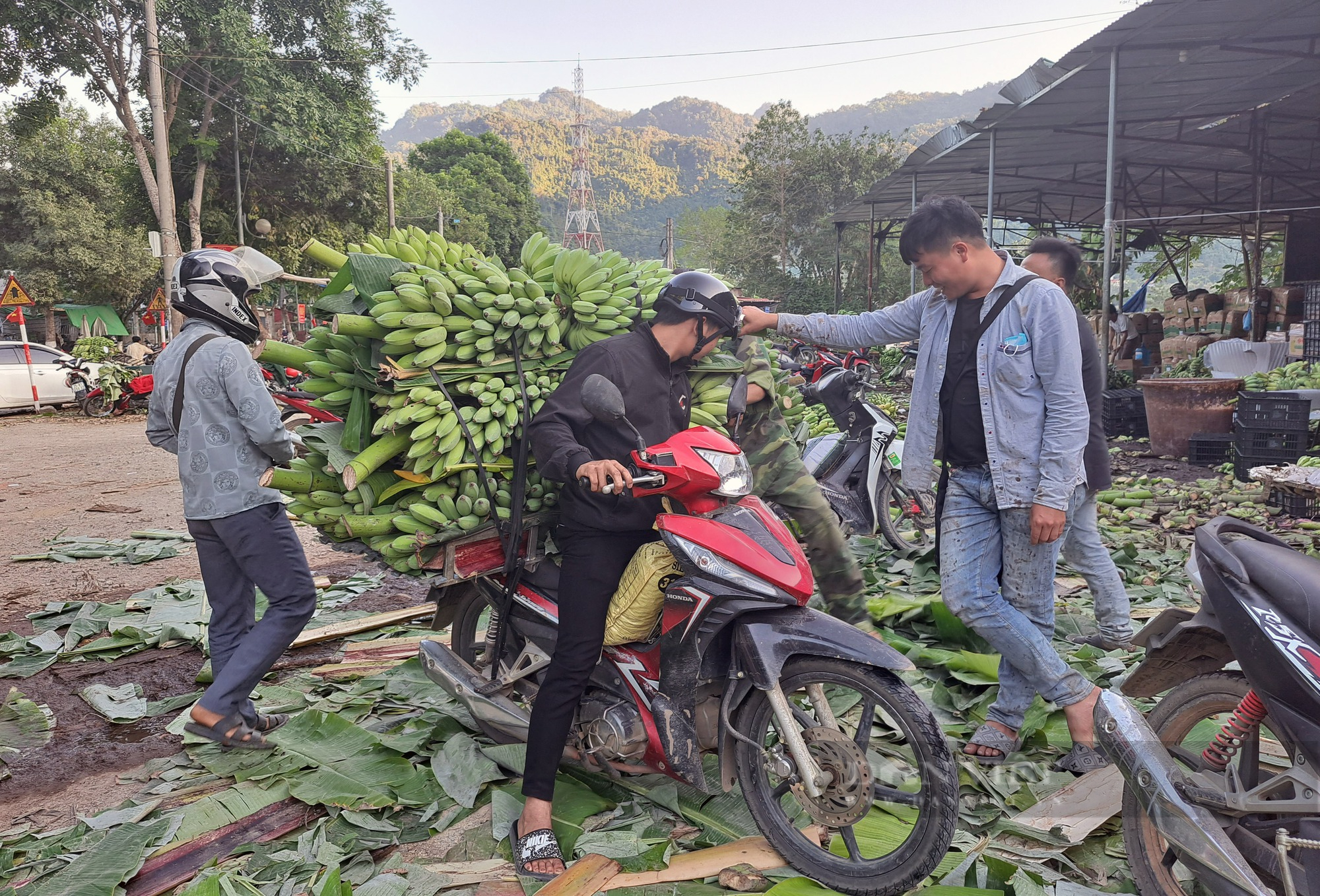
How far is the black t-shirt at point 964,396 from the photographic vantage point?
3.37 meters

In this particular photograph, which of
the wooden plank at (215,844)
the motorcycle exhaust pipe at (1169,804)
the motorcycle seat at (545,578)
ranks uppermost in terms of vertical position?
the motorcycle seat at (545,578)

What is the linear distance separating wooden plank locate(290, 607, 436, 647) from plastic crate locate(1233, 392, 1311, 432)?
26.4 ft

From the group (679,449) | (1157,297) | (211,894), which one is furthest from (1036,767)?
(1157,297)

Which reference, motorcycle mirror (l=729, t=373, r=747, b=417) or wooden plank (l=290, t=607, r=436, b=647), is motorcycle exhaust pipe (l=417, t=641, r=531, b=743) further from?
wooden plank (l=290, t=607, r=436, b=647)

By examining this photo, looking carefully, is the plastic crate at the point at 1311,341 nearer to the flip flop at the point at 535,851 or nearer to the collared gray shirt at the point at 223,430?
the flip flop at the point at 535,851

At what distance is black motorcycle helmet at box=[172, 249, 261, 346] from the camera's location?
155 inches

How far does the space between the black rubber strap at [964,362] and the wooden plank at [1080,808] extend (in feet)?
3.16

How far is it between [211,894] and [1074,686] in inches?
122

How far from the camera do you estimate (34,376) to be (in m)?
20.2

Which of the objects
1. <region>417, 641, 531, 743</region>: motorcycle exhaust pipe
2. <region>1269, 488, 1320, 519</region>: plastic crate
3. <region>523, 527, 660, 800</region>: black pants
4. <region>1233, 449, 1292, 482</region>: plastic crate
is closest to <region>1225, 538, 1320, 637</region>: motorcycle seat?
<region>523, 527, 660, 800</region>: black pants

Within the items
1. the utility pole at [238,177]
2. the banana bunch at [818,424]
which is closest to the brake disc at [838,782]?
the banana bunch at [818,424]

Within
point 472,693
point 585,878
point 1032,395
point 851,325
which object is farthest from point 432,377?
point 1032,395

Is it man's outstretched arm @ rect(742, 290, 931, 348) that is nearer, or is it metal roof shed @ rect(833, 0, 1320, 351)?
man's outstretched arm @ rect(742, 290, 931, 348)

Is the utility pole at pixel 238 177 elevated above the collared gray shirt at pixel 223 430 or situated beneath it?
elevated above
